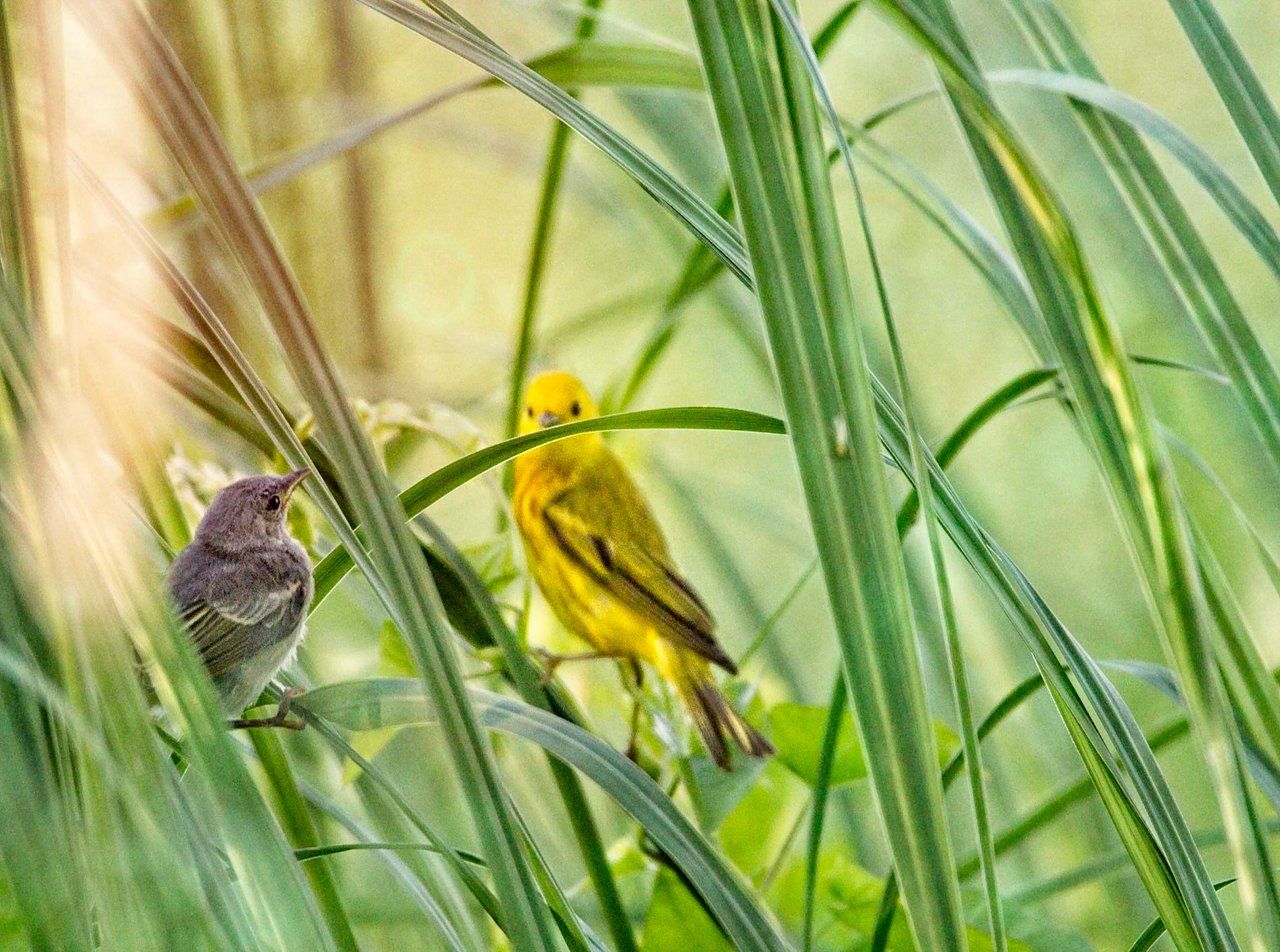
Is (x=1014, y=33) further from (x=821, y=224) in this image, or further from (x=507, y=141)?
(x=821, y=224)

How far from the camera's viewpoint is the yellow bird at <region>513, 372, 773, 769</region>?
2.85 feet

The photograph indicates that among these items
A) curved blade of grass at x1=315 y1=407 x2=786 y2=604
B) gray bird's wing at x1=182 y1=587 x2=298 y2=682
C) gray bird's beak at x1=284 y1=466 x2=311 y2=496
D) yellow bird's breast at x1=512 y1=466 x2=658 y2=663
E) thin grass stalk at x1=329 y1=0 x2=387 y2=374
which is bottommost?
yellow bird's breast at x1=512 y1=466 x2=658 y2=663

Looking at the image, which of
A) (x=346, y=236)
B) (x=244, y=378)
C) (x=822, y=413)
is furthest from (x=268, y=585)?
(x=346, y=236)

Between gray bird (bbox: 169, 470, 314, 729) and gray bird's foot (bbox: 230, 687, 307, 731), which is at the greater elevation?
gray bird (bbox: 169, 470, 314, 729)

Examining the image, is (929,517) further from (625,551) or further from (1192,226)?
(625,551)

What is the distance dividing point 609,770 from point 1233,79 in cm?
33

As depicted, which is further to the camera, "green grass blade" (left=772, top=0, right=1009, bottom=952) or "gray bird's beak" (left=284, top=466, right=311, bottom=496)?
"gray bird's beak" (left=284, top=466, right=311, bottom=496)

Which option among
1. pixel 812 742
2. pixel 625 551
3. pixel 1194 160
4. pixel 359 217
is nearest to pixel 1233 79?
pixel 1194 160

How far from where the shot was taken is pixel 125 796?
29 centimetres

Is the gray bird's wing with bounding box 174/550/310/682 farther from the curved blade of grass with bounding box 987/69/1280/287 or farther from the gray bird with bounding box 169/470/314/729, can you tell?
the curved blade of grass with bounding box 987/69/1280/287

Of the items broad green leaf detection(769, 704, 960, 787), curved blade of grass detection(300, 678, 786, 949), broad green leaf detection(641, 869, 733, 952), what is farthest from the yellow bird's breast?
curved blade of grass detection(300, 678, 786, 949)

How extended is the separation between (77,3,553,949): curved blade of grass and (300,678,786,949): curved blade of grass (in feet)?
0.23

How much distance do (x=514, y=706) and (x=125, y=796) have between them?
0.13m

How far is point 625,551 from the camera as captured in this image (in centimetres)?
98
